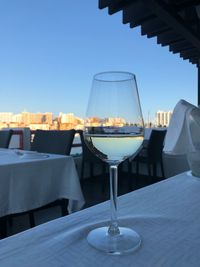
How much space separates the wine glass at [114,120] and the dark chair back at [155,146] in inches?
152

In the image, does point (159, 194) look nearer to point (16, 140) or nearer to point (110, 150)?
point (110, 150)

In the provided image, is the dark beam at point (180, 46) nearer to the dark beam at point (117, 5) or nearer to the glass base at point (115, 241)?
the dark beam at point (117, 5)

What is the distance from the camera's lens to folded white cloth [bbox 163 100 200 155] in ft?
2.24

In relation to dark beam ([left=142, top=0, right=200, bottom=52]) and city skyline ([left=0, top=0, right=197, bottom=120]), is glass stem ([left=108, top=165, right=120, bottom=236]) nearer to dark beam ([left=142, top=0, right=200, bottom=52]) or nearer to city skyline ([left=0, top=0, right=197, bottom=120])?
dark beam ([left=142, top=0, right=200, bottom=52])

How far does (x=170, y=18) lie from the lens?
2838mm

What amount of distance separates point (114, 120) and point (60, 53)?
11570 mm

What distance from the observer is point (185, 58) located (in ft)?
16.3

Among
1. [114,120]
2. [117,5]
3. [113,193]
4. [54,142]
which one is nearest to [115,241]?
[113,193]

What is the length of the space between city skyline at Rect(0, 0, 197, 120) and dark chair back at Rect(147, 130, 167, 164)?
162 centimetres

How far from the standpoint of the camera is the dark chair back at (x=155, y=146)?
427cm

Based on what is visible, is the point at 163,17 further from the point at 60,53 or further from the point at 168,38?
the point at 60,53

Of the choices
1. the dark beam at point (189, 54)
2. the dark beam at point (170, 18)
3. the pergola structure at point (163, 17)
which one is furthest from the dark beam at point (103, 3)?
the dark beam at point (189, 54)

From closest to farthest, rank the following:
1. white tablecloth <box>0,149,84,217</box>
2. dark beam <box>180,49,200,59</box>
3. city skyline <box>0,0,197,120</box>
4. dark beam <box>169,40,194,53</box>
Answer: white tablecloth <box>0,149,84,217</box> → dark beam <box>169,40,194,53</box> → dark beam <box>180,49,200,59</box> → city skyline <box>0,0,197,120</box>

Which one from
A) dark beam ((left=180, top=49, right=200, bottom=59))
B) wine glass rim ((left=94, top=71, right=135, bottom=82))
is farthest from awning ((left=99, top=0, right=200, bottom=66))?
wine glass rim ((left=94, top=71, right=135, bottom=82))
